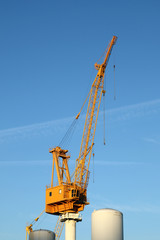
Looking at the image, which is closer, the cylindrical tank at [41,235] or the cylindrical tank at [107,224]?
the cylindrical tank at [107,224]

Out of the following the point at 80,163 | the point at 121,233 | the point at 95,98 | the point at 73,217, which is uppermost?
the point at 95,98

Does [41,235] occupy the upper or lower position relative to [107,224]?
upper

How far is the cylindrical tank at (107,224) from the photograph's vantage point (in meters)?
54.4

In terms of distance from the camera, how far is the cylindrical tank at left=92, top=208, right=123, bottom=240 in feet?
179

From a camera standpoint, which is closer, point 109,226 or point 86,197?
point 109,226

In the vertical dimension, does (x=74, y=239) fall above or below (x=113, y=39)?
below

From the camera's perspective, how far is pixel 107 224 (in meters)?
56.2

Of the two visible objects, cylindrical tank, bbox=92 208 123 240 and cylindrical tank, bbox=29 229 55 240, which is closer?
cylindrical tank, bbox=92 208 123 240

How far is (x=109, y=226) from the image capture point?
55.8m

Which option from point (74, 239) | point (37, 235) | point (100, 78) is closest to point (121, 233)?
point (37, 235)

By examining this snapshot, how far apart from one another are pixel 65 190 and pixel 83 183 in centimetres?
607

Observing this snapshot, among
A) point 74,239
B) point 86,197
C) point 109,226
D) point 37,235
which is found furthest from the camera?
point 86,197

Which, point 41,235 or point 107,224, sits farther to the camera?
point 41,235

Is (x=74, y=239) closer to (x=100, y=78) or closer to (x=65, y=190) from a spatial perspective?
(x=65, y=190)
